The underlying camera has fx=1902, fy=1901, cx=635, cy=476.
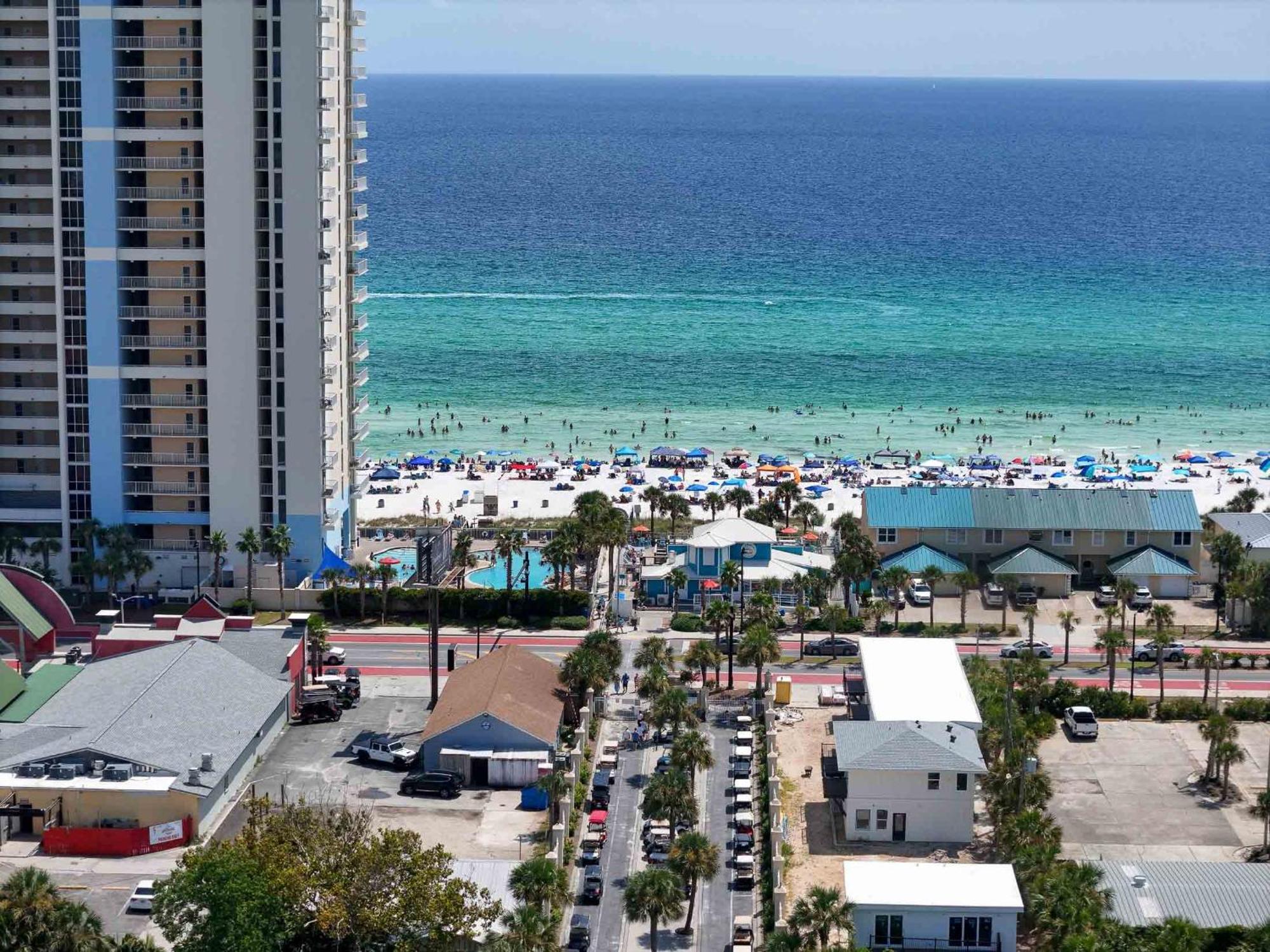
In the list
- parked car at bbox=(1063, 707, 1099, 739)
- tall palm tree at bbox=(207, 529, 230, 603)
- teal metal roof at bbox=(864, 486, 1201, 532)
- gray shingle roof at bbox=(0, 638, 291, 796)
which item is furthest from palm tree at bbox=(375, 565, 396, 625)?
parked car at bbox=(1063, 707, 1099, 739)

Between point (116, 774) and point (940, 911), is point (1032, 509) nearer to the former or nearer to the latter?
point (940, 911)

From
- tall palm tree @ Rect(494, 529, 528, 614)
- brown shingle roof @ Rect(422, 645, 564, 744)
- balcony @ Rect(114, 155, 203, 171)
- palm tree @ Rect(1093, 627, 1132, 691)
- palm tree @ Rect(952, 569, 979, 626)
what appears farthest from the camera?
palm tree @ Rect(952, 569, 979, 626)

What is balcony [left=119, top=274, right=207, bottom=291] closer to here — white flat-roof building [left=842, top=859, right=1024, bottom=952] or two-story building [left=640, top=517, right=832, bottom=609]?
two-story building [left=640, top=517, right=832, bottom=609]

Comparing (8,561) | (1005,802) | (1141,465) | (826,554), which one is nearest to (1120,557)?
(826,554)

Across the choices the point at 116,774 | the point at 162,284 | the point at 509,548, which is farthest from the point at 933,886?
the point at 162,284

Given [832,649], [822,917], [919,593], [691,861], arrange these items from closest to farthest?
[822,917]
[691,861]
[832,649]
[919,593]

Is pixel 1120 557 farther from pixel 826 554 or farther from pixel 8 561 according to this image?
pixel 8 561

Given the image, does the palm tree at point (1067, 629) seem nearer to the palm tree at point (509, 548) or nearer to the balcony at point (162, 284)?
the palm tree at point (509, 548)
